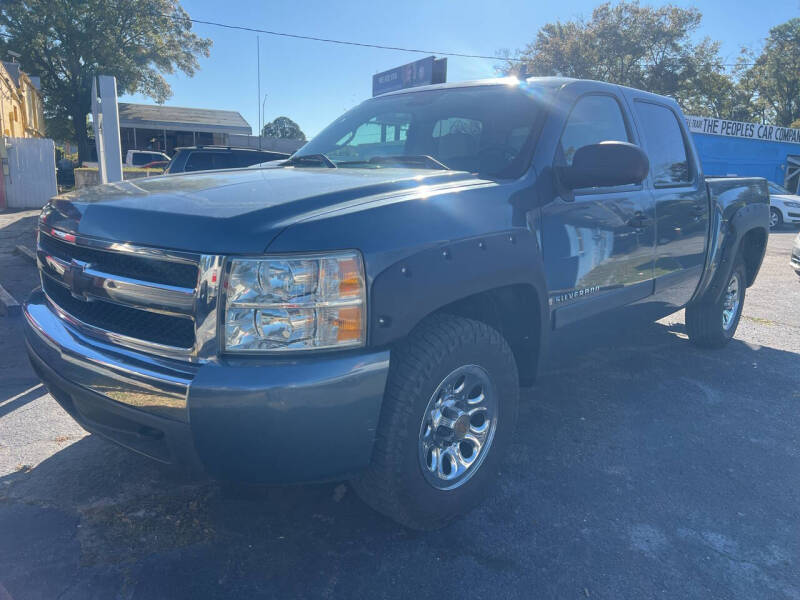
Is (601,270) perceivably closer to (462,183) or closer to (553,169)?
(553,169)

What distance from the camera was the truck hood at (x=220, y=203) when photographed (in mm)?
2010

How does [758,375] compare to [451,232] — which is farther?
[758,375]

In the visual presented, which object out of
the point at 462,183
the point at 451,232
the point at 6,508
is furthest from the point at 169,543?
the point at 462,183

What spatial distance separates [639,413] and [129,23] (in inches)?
1547

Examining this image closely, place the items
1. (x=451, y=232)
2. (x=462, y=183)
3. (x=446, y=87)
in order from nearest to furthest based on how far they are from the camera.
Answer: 1. (x=451, y=232)
2. (x=462, y=183)
3. (x=446, y=87)

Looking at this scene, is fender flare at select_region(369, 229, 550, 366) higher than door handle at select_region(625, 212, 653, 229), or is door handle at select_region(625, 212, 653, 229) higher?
→ door handle at select_region(625, 212, 653, 229)

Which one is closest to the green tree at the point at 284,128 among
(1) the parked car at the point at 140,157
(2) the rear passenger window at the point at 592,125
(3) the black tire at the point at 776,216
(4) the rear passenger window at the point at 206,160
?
(1) the parked car at the point at 140,157

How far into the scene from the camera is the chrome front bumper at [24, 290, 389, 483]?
1918 mm

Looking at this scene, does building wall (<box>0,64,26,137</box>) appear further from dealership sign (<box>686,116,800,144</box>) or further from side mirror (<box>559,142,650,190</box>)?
dealership sign (<box>686,116,800,144</box>)

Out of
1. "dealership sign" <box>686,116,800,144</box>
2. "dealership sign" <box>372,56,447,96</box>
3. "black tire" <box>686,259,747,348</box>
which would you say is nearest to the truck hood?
"black tire" <box>686,259,747,348</box>

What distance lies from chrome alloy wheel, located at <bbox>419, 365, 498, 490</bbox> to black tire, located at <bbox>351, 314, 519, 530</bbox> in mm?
29

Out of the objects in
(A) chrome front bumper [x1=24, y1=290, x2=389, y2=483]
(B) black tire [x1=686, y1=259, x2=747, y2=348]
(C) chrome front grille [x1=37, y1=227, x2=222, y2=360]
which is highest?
(C) chrome front grille [x1=37, y1=227, x2=222, y2=360]

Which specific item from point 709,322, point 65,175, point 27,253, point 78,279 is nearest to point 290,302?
point 78,279

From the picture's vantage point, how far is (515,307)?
2.87m
